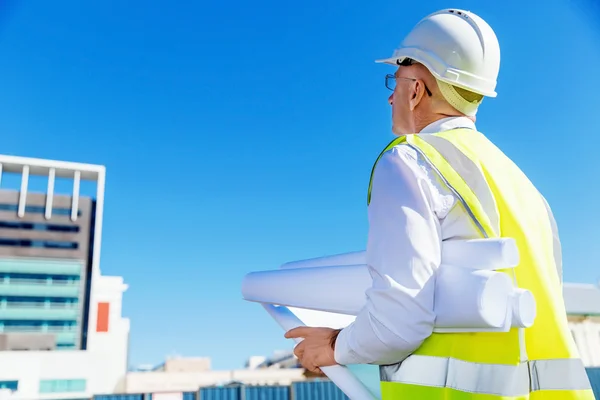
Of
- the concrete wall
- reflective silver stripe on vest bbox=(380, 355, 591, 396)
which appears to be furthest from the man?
the concrete wall

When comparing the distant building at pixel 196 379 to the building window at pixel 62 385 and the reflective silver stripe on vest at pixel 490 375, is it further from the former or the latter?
the reflective silver stripe on vest at pixel 490 375

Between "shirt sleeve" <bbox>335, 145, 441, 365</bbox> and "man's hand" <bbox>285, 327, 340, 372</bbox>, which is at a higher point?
"shirt sleeve" <bbox>335, 145, 441, 365</bbox>

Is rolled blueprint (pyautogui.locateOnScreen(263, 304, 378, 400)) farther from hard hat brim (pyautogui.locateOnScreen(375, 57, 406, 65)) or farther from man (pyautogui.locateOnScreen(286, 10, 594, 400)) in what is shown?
hard hat brim (pyautogui.locateOnScreen(375, 57, 406, 65))

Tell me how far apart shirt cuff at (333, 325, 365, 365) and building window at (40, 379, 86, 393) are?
151ft

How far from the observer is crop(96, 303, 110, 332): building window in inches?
2008

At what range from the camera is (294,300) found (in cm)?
119

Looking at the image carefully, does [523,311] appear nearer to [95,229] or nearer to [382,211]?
[382,211]

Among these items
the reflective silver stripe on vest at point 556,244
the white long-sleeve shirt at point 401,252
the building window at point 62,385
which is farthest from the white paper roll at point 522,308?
the building window at point 62,385

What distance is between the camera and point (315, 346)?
109 centimetres

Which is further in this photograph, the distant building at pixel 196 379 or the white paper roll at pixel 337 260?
the distant building at pixel 196 379

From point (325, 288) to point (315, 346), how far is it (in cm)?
12

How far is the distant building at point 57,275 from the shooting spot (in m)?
49.1

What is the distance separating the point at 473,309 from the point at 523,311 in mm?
98

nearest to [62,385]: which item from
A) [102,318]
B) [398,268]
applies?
[102,318]
